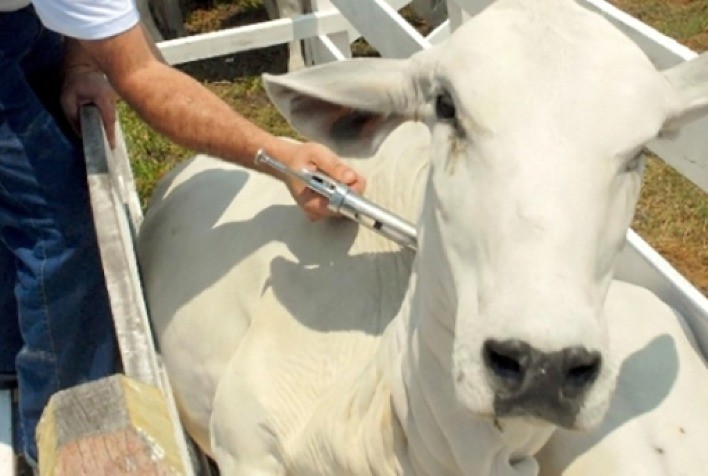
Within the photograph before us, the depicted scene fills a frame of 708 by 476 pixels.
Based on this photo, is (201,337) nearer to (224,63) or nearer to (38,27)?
(38,27)

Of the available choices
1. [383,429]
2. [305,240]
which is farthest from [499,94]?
[305,240]

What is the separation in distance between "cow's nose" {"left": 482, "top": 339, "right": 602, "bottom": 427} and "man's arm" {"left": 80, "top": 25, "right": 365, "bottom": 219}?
1053 millimetres

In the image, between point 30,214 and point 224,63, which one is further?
point 224,63

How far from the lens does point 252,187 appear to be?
355 cm

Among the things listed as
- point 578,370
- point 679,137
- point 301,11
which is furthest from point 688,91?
point 301,11

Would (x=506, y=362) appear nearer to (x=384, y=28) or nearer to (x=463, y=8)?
(x=463, y=8)

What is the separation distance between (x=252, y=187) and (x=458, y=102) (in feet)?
4.55

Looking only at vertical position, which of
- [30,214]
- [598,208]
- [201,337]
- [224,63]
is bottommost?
[224,63]

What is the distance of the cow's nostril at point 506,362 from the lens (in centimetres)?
194

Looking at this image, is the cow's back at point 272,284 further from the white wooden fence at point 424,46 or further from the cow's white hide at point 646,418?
the white wooden fence at point 424,46

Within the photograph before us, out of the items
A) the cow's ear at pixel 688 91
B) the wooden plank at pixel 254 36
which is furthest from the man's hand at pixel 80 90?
the wooden plank at pixel 254 36

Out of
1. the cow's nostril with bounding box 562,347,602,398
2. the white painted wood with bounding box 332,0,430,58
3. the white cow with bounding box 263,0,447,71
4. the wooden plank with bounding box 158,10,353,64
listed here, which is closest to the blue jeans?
the white painted wood with bounding box 332,0,430,58

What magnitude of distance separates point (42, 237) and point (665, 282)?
5.48 feet

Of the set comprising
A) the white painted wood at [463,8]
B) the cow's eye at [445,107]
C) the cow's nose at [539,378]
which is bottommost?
the white painted wood at [463,8]
